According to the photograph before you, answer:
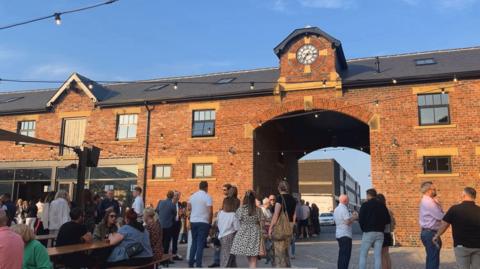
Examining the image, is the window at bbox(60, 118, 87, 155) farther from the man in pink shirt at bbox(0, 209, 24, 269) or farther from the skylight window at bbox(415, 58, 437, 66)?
the man in pink shirt at bbox(0, 209, 24, 269)

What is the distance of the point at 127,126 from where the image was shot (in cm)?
2128

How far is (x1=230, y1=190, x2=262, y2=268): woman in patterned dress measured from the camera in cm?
775

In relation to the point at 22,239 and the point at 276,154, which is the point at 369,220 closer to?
the point at 22,239

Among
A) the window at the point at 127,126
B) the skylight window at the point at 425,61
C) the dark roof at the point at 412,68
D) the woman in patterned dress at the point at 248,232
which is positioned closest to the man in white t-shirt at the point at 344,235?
the woman in patterned dress at the point at 248,232

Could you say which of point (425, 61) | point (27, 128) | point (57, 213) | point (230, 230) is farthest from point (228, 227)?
point (27, 128)

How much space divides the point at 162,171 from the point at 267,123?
5.36 metres

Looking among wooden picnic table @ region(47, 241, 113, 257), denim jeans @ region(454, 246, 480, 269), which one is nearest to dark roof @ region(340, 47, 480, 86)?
denim jeans @ region(454, 246, 480, 269)

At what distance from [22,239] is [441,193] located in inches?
593

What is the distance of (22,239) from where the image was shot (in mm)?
4609

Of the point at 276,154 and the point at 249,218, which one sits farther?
the point at 276,154

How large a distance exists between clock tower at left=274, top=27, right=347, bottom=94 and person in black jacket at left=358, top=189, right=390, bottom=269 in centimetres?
1083

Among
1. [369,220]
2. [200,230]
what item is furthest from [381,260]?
[200,230]

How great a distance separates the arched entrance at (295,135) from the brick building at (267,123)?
83 millimetres

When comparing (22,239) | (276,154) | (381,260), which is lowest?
(381,260)
